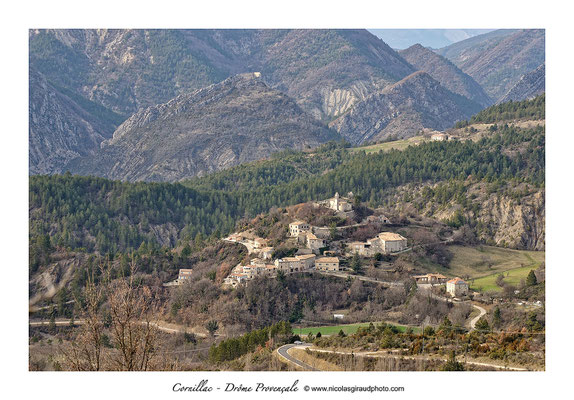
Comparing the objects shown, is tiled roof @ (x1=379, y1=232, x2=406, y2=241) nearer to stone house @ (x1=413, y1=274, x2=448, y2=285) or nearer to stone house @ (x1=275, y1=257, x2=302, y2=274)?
stone house @ (x1=413, y1=274, x2=448, y2=285)

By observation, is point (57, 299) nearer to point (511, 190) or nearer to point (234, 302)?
point (234, 302)

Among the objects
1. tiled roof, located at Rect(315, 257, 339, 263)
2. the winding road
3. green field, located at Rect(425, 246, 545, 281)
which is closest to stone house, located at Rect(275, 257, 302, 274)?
tiled roof, located at Rect(315, 257, 339, 263)

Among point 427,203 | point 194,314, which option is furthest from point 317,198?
point 194,314

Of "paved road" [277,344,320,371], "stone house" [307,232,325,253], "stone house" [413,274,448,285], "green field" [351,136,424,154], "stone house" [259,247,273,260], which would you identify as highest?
"green field" [351,136,424,154]

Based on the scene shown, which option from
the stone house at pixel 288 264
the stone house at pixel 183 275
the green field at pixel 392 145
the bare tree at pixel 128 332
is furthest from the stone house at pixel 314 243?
the green field at pixel 392 145

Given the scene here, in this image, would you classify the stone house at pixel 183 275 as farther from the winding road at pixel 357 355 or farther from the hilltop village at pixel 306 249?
the winding road at pixel 357 355

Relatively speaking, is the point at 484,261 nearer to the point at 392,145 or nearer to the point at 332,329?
the point at 332,329

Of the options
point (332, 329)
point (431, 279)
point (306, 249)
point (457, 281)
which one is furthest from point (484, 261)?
point (332, 329)
